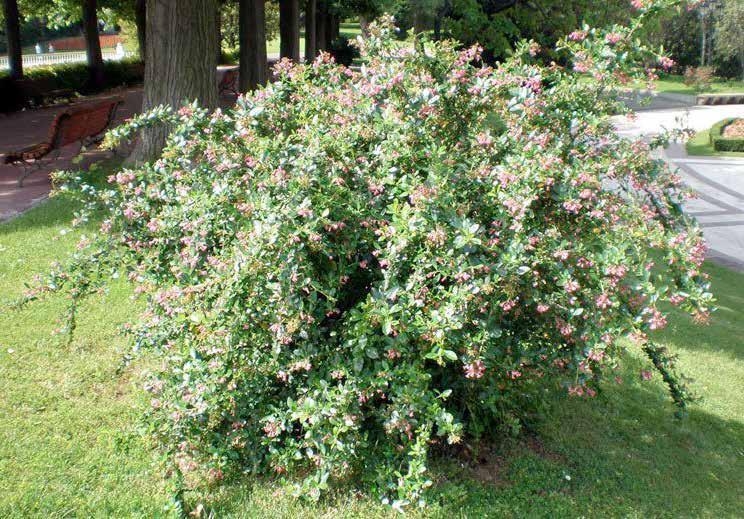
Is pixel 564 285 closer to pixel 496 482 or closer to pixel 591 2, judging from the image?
pixel 496 482

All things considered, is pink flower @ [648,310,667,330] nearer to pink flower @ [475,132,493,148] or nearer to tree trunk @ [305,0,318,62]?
pink flower @ [475,132,493,148]

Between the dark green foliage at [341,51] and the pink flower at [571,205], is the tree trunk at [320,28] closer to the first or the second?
the dark green foliage at [341,51]

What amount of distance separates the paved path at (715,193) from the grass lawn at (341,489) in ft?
8.90

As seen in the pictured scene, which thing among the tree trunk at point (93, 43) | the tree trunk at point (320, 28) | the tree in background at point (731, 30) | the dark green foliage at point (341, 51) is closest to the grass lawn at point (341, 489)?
the tree trunk at point (93, 43)

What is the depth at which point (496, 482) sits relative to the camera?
3.57m

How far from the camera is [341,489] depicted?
3.36 m

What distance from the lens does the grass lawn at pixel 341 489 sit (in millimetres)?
3281

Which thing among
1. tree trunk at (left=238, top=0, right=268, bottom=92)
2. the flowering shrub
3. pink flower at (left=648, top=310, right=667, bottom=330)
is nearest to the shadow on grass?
the flowering shrub

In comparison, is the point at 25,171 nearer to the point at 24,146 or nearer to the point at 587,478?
the point at 24,146

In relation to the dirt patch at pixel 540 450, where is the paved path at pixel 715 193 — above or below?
below

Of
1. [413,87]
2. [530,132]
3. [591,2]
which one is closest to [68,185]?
[413,87]

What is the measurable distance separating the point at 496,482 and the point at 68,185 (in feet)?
9.33

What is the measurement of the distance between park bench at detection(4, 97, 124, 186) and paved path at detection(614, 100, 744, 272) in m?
7.60

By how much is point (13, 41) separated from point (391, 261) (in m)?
21.1
